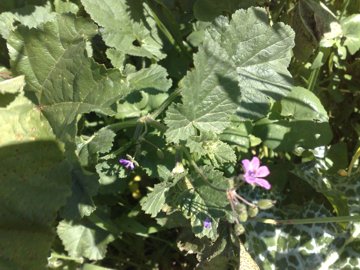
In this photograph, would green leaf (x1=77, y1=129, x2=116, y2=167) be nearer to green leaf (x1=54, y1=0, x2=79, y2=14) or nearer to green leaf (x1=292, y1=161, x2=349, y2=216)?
green leaf (x1=54, y1=0, x2=79, y2=14)

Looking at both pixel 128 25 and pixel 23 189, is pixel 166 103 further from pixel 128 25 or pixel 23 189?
pixel 23 189

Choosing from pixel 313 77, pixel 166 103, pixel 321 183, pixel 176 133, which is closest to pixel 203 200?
pixel 176 133

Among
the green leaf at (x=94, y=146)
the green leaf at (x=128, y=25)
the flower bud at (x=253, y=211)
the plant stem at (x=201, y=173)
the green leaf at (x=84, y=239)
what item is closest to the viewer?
the flower bud at (x=253, y=211)

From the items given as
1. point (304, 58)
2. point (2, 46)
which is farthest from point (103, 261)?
point (304, 58)


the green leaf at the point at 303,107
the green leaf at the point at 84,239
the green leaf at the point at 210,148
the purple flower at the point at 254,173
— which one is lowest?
the green leaf at the point at 84,239

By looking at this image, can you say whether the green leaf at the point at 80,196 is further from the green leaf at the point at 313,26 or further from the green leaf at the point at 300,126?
the green leaf at the point at 313,26

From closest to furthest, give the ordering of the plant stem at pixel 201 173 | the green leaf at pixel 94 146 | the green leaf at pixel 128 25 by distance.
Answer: the plant stem at pixel 201 173 < the green leaf at pixel 94 146 < the green leaf at pixel 128 25

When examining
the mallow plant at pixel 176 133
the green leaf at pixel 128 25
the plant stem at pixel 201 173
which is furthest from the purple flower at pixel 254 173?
the green leaf at pixel 128 25

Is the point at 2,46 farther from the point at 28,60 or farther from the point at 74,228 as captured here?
the point at 74,228
